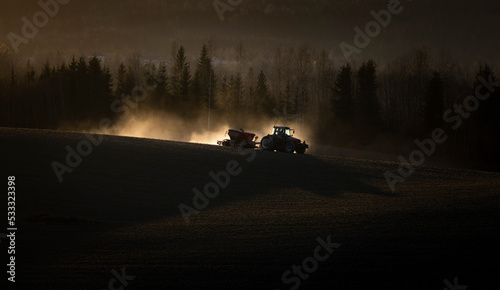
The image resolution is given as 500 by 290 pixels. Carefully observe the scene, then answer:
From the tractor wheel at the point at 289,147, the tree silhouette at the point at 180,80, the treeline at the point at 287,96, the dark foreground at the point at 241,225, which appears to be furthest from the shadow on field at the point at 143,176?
the tree silhouette at the point at 180,80

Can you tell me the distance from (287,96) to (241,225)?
55830 mm

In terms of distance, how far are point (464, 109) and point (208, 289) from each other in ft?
188

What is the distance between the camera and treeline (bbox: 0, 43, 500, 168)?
63.0 metres

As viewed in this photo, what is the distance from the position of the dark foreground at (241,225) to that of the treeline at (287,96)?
34741 millimetres

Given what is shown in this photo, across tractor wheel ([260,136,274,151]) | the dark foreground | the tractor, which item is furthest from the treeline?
the dark foreground

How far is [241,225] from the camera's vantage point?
15.6 m

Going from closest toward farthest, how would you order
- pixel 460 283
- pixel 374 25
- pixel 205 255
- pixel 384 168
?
1. pixel 460 283
2. pixel 205 255
3. pixel 384 168
4. pixel 374 25

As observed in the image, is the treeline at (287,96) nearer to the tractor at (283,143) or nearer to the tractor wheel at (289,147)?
the tractor at (283,143)

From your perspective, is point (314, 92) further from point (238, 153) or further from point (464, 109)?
point (238, 153)

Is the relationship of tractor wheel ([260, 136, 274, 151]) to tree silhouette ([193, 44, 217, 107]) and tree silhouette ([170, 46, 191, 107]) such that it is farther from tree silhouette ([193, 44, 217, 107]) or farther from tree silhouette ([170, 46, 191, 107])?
tree silhouette ([170, 46, 191, 107])

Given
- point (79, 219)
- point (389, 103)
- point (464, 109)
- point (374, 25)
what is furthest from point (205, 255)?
point (389, 103)

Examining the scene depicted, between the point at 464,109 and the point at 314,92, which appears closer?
the point at 464,109

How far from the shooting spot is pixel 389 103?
244 ft

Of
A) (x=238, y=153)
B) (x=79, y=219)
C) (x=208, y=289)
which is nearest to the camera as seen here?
(x=208, y=289)
